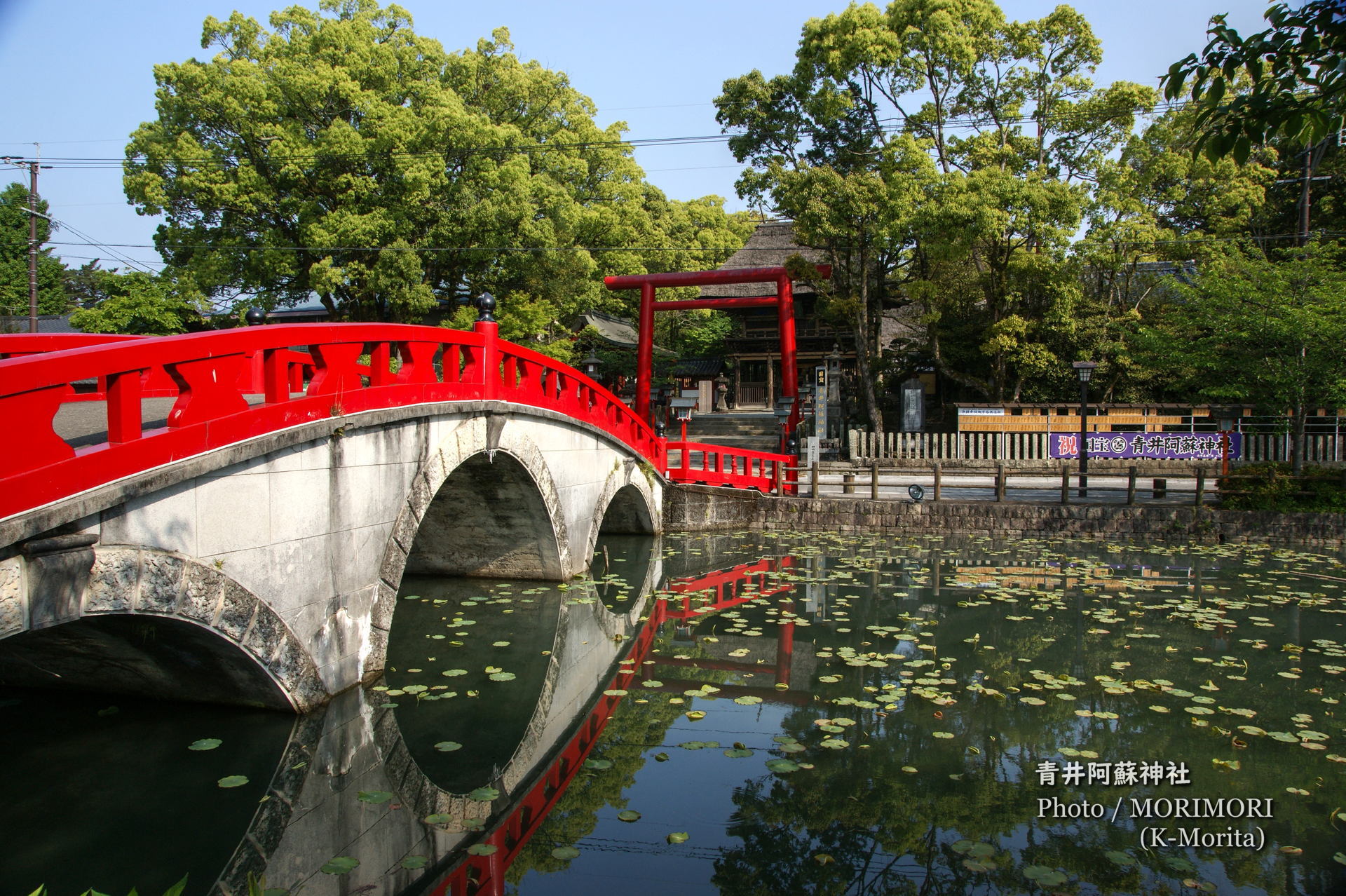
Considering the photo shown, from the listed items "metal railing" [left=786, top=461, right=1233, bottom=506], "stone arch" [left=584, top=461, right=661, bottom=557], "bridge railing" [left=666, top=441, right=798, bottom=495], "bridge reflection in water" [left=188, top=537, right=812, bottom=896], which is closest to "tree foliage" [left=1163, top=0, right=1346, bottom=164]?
"bridge reflection in water" [left=188, top=537, right=812, bottom=896]

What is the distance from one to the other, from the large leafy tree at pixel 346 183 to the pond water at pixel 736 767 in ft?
45.3

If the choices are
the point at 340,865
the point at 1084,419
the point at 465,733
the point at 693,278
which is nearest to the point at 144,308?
the point at 693,278

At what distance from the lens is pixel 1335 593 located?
955 cm

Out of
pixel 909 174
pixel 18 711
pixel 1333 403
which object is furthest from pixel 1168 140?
pixel 18 711

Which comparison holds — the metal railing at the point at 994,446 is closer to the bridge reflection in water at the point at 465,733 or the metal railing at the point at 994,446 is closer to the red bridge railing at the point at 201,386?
the bridge reflection in water at the point at 465,733

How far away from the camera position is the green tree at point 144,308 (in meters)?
19.0

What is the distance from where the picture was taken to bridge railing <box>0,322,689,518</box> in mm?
3330

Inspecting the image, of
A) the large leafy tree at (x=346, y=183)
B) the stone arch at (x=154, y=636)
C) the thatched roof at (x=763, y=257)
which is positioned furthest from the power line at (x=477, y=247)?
the stone arch at (x=154, y=636)

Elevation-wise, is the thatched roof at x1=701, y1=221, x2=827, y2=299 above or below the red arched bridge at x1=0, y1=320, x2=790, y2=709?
above

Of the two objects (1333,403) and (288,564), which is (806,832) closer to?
(288,564)

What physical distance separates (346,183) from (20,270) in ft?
86.7

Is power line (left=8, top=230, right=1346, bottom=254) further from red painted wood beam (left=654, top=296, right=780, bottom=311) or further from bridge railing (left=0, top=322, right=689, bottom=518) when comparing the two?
bridge railing (left=0, top=322, right=689, bottom=518)

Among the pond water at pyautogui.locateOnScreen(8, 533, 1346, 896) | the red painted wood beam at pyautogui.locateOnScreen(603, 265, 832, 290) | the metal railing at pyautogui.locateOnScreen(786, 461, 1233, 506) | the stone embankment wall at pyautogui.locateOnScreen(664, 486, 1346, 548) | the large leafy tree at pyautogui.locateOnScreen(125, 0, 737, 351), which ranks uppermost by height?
the large leafy tree at pyautogui.locateOnScreen(125, 0, 737, 351)

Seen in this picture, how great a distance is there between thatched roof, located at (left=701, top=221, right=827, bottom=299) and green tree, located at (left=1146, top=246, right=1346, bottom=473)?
15.6 m
